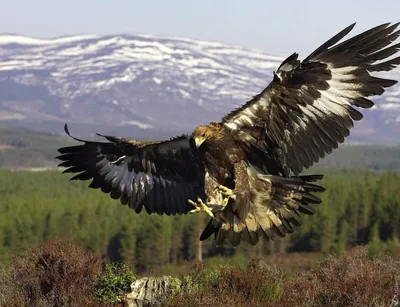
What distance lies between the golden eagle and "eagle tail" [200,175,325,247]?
2 cm

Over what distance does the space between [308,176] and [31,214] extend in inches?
2822

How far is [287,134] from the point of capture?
1284cm

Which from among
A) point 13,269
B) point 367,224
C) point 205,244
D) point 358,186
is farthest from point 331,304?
point 358,186

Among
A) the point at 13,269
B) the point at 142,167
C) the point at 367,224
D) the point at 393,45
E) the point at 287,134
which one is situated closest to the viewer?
the point at 393,45

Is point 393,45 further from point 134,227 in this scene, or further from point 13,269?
point 134,227

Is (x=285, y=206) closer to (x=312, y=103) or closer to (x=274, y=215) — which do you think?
(x=274, y=215)

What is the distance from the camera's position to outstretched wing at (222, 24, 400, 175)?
11977 millimetres

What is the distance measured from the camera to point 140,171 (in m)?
15.6

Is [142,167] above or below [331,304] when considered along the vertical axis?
above

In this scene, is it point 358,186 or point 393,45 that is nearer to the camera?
point 393,45

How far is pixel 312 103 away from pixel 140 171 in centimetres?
426

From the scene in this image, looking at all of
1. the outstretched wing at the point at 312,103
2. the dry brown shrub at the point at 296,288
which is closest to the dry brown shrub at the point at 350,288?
the dry brown shrub at the point at 296,288

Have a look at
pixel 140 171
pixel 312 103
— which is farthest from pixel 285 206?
pixel 140 171

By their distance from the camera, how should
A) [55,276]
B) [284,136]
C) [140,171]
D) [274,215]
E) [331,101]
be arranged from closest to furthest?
[331,101], [284,136], [274,215], [140,171], [55,276]
